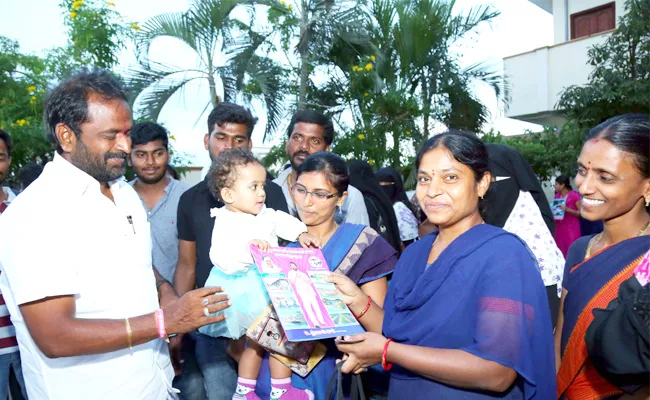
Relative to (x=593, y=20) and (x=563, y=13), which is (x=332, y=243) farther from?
(x=563, y=13)

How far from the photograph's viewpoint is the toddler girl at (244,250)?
293cm

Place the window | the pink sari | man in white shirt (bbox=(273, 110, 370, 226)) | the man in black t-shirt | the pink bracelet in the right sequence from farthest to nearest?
the window
the pink sari
man in white shirt (bbox=(273, 110, 370, 226))
the man in black t-shirt
the pink bracelet

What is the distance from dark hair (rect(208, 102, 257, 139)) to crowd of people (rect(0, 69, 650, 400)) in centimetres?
125

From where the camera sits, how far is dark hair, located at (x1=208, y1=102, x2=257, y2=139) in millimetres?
4145

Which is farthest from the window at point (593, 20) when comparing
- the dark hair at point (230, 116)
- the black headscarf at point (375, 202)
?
the dark hair at point (230, 116)

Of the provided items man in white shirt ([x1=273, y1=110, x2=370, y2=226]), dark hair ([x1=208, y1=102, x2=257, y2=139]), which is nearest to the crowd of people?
dark hair ([x1=208, y1=102, x2=257, y2=139])

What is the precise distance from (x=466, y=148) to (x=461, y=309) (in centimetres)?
70

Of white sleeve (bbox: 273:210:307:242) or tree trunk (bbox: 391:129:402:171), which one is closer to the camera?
white sleeve (bbox: 273:210:307:242)

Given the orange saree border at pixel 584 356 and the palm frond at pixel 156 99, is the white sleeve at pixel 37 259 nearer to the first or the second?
the orange saree border at pixel 584 356

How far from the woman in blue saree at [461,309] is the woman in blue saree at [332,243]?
38 cm

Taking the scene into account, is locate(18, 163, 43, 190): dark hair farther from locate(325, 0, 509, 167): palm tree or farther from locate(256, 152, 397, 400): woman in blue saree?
locate(325, 0, 509, 167): palm tree

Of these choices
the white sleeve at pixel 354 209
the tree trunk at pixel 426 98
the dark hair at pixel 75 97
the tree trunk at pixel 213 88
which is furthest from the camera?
the tree trunk at pixel 426 98

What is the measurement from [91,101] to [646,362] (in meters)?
2.31

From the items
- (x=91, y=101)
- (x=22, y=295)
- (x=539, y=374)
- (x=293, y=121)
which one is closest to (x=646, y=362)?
(x=539, y=374)
